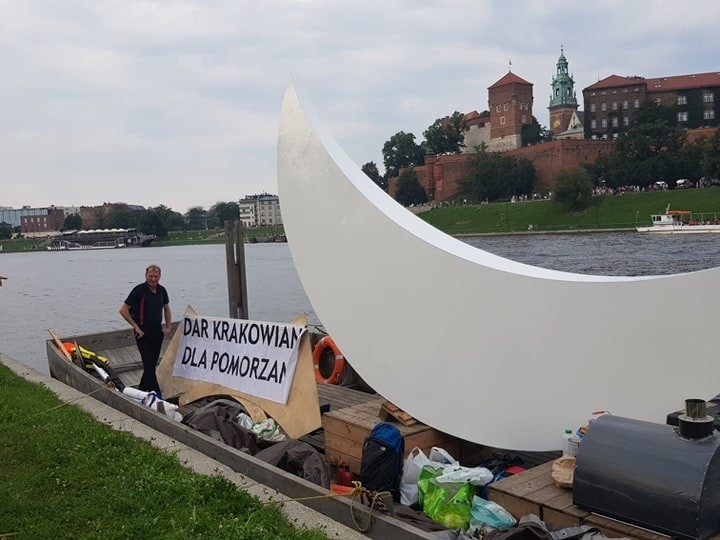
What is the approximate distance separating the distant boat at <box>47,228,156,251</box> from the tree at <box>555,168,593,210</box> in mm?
57365

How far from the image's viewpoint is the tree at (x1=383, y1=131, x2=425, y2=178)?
322ft

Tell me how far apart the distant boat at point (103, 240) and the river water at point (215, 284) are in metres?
50.0

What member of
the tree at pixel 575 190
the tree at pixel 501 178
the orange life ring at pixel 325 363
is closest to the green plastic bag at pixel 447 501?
the orange life ring at pixel 325 363

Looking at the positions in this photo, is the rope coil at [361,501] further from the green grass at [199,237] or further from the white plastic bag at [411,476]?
the green grass at [199,237]

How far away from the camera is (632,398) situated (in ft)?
12.6

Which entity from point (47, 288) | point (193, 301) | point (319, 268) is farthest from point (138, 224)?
point (319, 268)

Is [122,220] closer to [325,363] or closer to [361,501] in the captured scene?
[325,363]

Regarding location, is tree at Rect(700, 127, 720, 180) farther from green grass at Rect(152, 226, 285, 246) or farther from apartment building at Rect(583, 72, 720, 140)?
green grass at Rect(152, 226, 285, 246)

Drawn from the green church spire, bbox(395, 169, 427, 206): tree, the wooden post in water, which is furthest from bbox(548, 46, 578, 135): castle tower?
the wooden post in water

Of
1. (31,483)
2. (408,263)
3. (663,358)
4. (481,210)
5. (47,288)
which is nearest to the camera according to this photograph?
(663,358)

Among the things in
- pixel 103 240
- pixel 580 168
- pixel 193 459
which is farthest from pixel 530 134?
pixel 193 459

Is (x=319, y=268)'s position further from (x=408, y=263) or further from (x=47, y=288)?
(x=47, y=288)

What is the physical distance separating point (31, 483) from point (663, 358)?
3.66 m

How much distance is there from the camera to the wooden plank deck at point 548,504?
2990 mm
